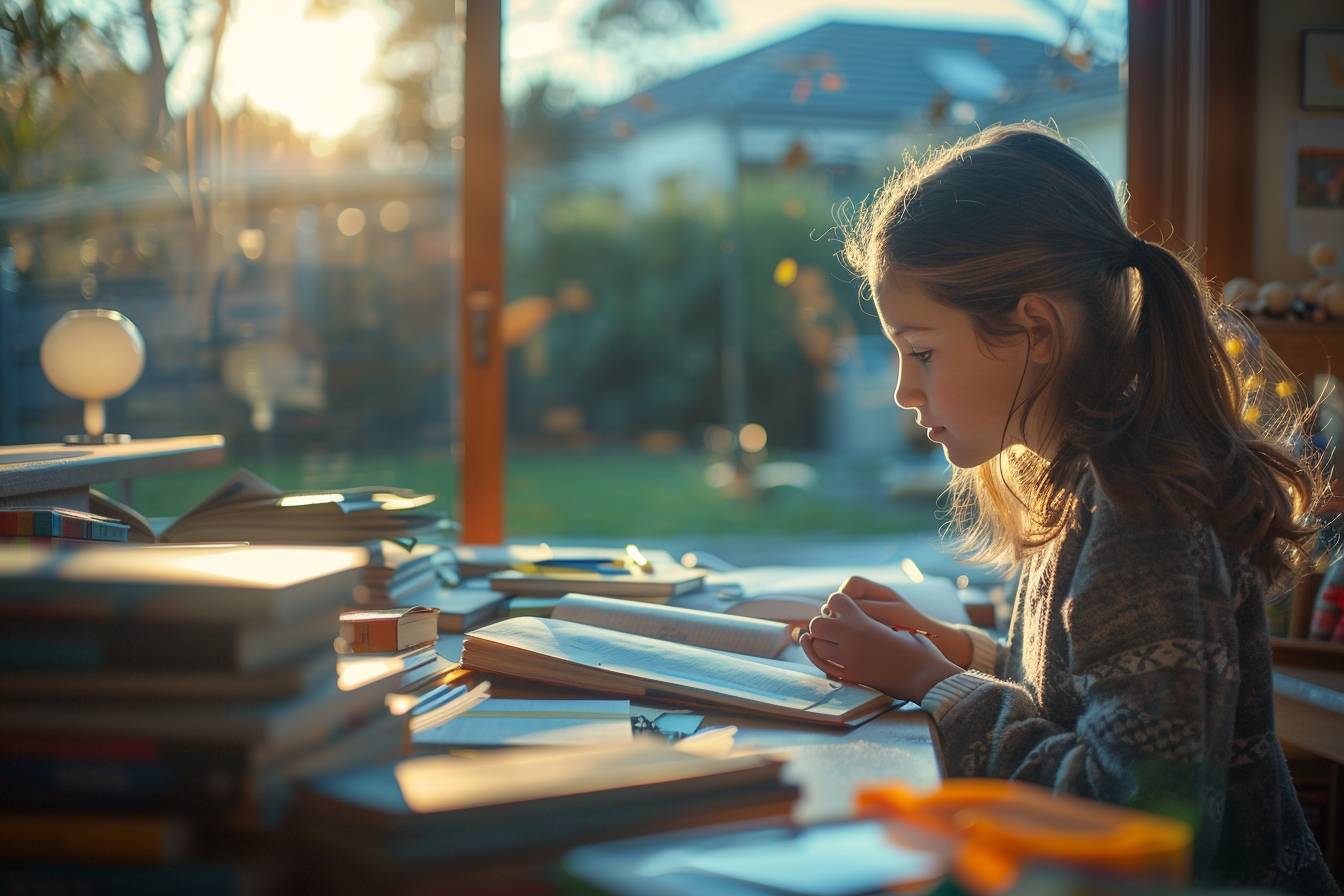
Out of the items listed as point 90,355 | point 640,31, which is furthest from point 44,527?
point 640,31

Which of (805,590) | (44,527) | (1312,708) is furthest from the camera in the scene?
(1312,708)

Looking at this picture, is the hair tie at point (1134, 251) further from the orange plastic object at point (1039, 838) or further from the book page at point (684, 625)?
the orange plastic object at point (1039, 838)

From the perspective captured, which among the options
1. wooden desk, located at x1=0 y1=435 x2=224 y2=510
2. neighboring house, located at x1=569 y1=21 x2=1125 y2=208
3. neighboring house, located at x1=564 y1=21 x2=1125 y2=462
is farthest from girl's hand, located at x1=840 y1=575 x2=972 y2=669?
neighboring house, located at x1=569 y1=21 x2=1125 y2=208

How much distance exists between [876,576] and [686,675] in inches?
27.4

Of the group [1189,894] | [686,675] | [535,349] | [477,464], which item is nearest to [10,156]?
[477,464]

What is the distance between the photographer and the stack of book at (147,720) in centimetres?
57

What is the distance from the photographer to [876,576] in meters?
1.72

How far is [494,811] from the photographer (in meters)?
0.59

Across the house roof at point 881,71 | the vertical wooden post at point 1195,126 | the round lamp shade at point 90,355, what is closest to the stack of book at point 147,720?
the round lamp shade at point 90,355

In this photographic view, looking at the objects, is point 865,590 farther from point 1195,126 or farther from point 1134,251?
point 1195,126

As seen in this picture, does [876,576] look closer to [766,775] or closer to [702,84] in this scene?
[766,775]

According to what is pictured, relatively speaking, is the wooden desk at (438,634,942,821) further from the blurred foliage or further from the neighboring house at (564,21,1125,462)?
the blurred foliage

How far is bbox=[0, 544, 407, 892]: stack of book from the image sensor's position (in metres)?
0.57

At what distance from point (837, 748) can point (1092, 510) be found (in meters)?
0.39
